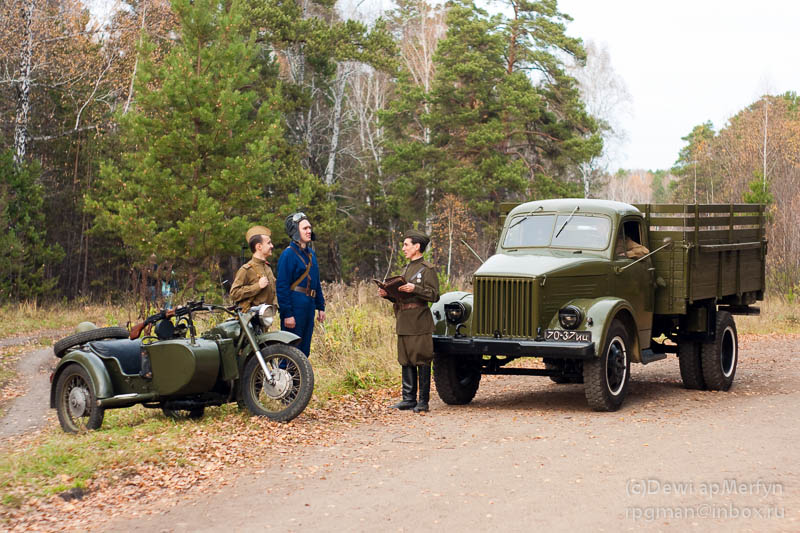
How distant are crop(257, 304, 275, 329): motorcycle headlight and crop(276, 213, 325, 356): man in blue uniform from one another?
2.91 ft

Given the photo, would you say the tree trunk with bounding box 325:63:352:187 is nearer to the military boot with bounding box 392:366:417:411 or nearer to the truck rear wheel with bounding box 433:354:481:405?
the truck rear wheel with bounding box 433:354:481:405

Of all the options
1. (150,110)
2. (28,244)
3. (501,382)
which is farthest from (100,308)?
(501,382)

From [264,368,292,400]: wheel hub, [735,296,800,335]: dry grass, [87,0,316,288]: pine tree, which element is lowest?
[735,296,800,335]: dry grass

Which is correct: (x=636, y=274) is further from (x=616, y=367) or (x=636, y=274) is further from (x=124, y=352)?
(x=124, y=352)

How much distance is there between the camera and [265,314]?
31.7 ft

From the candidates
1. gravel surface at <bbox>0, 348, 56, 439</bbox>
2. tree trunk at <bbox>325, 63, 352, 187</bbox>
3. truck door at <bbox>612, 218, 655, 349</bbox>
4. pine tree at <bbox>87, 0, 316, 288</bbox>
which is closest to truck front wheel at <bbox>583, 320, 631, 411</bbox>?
truck door at <bbox>612, 218, 655, 349</bbox>

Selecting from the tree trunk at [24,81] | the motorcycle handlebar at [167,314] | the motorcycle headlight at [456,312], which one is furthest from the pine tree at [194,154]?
the motorcycle handlebar at [167,314]

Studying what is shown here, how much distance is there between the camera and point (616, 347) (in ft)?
34.9

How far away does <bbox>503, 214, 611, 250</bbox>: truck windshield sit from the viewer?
37.9ft

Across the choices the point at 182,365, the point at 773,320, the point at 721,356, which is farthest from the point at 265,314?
the point at 773,320

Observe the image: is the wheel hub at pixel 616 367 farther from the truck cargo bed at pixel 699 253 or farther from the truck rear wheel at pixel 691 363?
the truck rear wheel at pixel 691 363

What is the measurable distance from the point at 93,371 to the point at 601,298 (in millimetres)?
5427

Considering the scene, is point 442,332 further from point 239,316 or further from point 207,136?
point 207,136

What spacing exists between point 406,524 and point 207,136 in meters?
20.7
